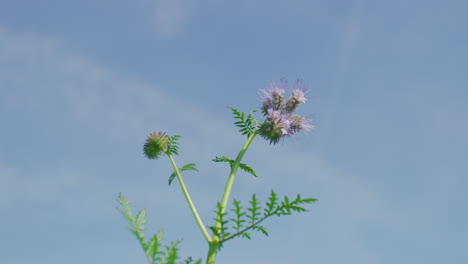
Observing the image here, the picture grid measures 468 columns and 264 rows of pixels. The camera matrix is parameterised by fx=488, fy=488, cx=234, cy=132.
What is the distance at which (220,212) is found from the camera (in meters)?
3.74

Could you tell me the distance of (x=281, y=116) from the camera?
19.6ft

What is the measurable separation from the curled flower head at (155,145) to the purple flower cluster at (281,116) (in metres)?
1.14

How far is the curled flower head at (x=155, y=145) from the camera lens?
225 inches

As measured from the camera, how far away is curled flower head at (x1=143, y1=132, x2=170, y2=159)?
572cm

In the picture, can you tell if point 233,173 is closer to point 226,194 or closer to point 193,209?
point 226,194

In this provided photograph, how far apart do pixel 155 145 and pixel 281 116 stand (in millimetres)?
1562

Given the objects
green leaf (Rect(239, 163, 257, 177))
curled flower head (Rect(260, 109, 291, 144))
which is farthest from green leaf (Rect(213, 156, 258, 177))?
curled flower head (Rect(260, 109, 291, 144))

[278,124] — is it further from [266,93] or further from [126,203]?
[126,203]

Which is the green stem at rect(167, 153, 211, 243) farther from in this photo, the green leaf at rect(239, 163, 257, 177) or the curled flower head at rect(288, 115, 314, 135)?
the curled flower head at rect(288, 115, 314, 135)

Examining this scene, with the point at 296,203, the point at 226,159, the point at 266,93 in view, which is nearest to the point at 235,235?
the point at 296,203

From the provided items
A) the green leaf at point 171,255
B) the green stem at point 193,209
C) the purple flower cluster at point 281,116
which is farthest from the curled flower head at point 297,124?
the green leaf at point 171,255

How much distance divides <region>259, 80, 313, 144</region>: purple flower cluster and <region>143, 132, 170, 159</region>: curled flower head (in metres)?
1.14

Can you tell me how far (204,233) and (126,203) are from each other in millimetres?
994

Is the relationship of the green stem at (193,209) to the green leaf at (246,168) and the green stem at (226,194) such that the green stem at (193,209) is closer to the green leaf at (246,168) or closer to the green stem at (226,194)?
the green stem at (226,194)
